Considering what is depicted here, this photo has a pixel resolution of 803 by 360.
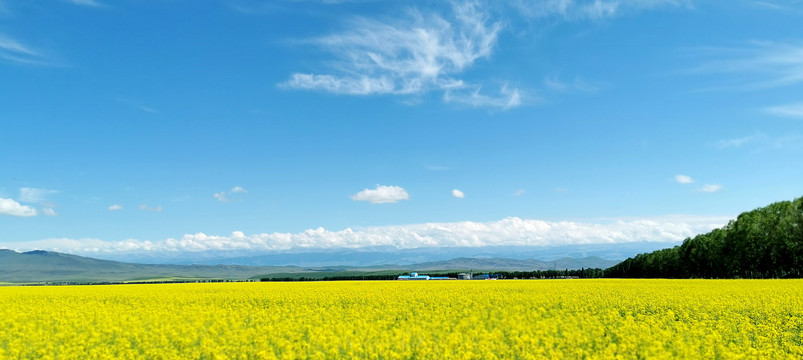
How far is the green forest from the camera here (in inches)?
3258

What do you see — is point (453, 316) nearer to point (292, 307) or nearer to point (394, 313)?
point (394, 313)

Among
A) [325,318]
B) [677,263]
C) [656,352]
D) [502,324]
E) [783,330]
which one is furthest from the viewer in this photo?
[677,263]

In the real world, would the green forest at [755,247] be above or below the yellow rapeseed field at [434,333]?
above

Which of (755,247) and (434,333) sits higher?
(755,247)

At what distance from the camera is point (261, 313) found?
24.7m

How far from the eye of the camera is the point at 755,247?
85.8 m

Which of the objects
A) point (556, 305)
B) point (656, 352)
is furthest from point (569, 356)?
point (556, 305)

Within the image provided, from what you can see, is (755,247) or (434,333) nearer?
(434,333)

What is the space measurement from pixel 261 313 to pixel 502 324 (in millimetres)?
11734

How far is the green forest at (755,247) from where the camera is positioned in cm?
8275

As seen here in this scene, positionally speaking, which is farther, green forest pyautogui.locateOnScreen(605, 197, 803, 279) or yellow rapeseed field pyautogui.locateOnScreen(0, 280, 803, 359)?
green forest pyautogui.locateOnScreen(605, 197, 803, 279)

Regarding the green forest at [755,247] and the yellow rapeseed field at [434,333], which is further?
the green forest at [755,247]

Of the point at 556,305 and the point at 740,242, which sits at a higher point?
the point at 740,242

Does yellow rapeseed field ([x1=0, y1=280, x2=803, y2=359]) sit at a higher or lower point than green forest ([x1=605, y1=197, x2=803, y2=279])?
lower
